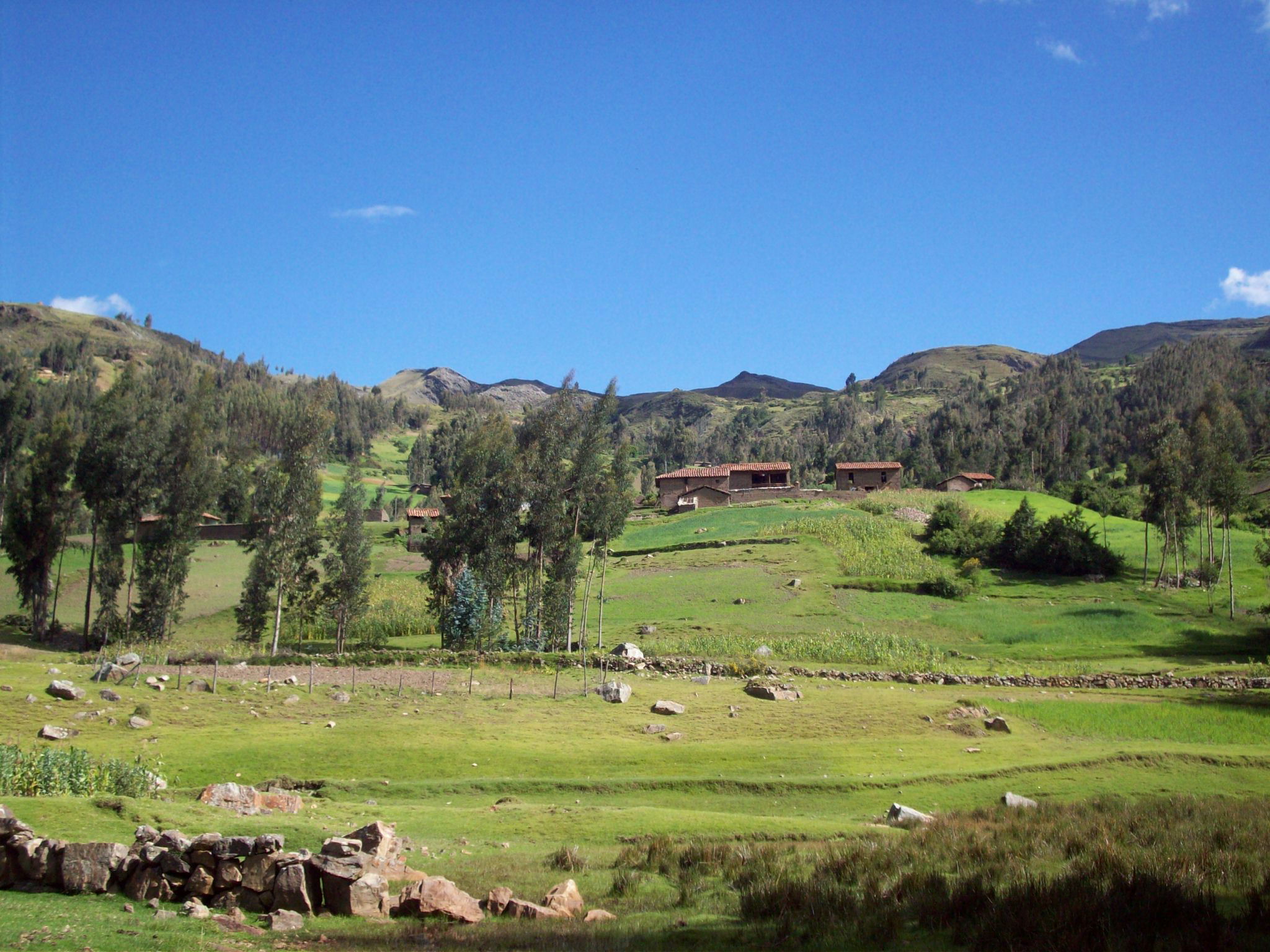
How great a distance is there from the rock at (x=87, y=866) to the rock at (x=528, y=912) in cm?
552

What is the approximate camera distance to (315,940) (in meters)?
11.7

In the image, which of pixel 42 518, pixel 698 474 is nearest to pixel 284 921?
pixel 42 518

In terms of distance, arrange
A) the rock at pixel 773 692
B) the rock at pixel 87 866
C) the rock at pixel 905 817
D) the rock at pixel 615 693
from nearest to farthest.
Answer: the rock at pixel 87 866 < the rock at pixel 905 817 < the rock at pixel 615 693 < the rock at pixel 773 692

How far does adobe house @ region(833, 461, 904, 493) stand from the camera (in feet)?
347

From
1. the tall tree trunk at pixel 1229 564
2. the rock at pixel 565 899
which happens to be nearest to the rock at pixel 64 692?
the rock at pixel 565 899

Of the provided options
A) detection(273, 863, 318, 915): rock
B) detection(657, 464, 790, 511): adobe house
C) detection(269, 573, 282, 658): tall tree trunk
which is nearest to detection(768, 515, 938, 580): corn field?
detection(657, 464, 790, 511): adobe house

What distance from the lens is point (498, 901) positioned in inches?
525

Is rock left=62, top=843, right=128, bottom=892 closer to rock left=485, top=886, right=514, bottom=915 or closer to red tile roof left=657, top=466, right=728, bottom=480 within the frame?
rock left=485, top=886, right=514, bottom=915

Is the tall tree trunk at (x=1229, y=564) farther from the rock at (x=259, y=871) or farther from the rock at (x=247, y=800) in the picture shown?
the rock at (x=259, y=871)

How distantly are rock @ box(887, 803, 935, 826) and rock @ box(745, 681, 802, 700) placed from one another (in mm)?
14698

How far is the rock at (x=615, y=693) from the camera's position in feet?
111

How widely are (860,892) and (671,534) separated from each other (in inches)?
2843

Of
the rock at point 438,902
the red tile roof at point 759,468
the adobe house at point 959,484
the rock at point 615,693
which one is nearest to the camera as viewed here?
the rock at point 438,902

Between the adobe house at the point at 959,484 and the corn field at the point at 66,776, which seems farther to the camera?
the adobe house at the point at 959,484
